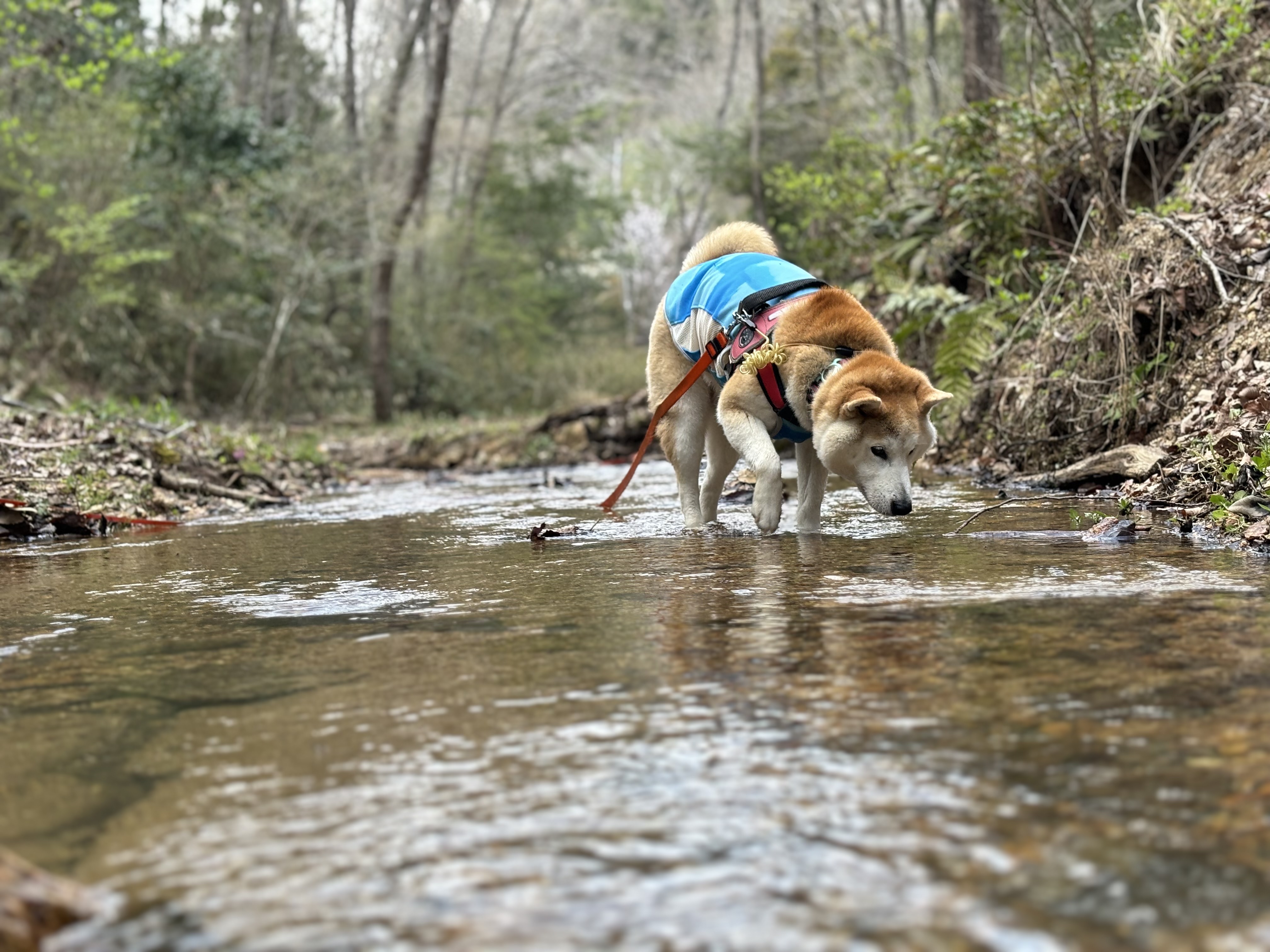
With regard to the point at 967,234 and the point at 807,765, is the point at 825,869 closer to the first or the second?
the point at 807,765

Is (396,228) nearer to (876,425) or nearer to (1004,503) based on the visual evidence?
(1004,503)

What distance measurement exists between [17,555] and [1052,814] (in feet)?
19.8

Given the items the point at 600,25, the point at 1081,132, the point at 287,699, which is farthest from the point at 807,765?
the point at 600,25

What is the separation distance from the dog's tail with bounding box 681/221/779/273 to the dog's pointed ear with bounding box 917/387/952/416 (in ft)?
5.55

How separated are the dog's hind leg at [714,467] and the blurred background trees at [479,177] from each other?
11.7 feet

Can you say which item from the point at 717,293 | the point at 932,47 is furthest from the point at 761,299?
the point at 932,47

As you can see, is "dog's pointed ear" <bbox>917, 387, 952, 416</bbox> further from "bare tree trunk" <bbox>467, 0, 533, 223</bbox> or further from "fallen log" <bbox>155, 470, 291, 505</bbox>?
"bare tree trunk" <bbox>467, 0, 533, 223</bbox>

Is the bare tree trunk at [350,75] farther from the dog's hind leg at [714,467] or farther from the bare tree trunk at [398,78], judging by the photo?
the dog's hind leg at [714,467]

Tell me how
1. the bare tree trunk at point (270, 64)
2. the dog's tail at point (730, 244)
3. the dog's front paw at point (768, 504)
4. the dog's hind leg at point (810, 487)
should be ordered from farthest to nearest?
1. the bare tree trunk at point (270, 64)
2. the dog's tail at point (730, 244)
3. the dog's hind leg at point (810, 487)
4. the dog's front paw at point (768, 504)

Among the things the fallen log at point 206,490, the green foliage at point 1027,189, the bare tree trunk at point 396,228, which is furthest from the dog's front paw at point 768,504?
the bare tree trunk at point 396,228

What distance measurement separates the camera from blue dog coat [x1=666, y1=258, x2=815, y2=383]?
627cm

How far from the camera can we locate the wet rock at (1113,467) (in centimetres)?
650

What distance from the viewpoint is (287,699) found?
2766 mm

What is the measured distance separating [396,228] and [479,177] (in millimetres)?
10635
